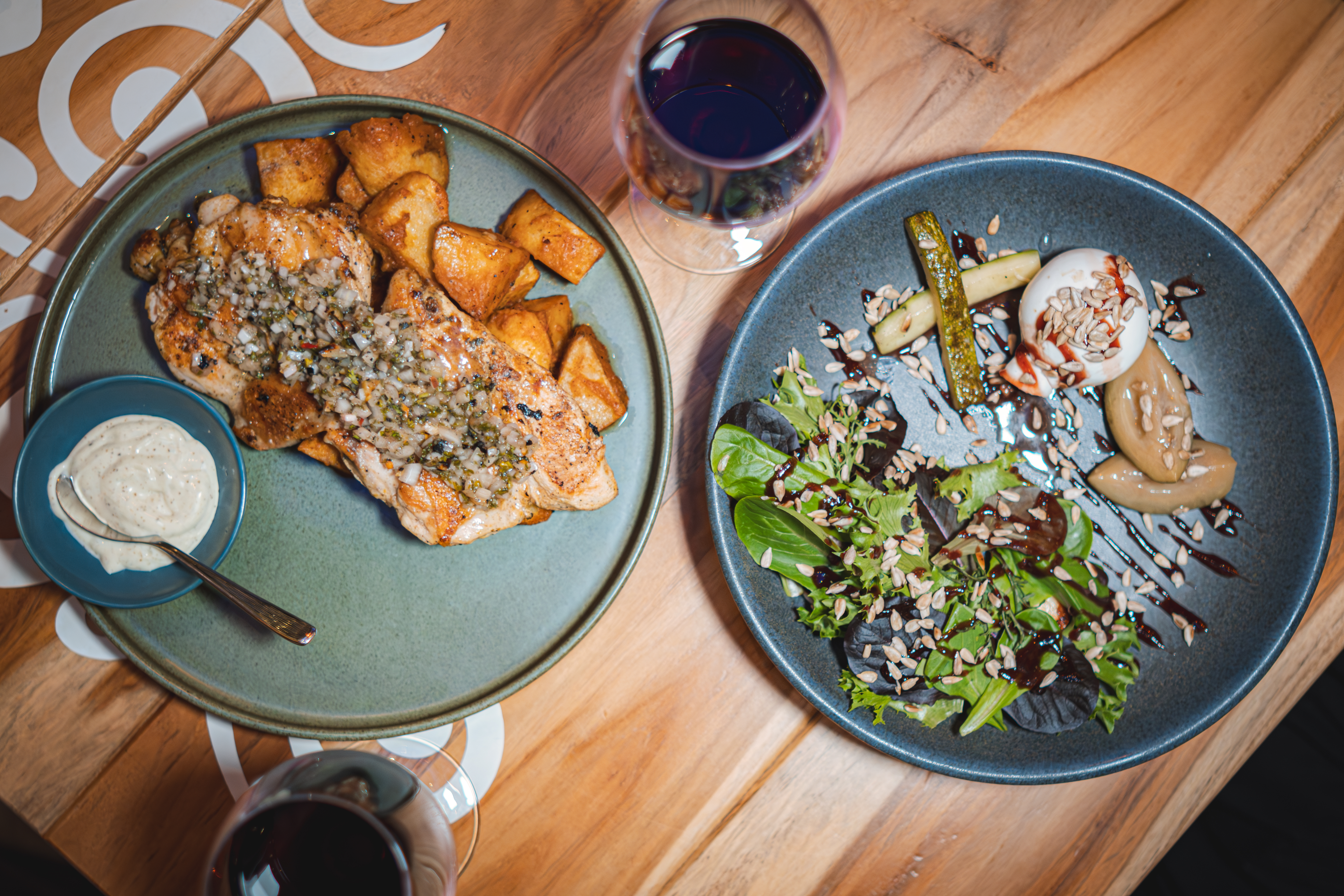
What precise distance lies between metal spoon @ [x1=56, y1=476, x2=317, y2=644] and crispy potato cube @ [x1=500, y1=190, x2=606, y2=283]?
3.73ft

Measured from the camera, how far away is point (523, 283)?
192 centimetres

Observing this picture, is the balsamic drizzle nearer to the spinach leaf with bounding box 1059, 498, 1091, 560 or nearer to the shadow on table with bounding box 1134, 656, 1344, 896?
the spinach leaf with bounding box 1059, 498, 1091, 560

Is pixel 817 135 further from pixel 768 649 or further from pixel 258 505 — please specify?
pixel 258 505

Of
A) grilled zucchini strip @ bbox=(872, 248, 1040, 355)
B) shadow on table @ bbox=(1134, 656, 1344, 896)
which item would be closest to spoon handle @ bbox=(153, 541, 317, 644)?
grilled zucchini strip @ bbox=(872, 248, 1040, 355)

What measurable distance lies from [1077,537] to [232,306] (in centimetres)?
240

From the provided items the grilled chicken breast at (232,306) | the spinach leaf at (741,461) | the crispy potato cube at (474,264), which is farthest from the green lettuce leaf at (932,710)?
Answer: the grilled chicken breast at (232,306)

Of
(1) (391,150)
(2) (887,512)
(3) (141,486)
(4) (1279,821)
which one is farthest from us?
(4) (1279,821)

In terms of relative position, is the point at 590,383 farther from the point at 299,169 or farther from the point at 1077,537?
the point at 1077,537

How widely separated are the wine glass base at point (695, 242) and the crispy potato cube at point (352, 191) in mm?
730

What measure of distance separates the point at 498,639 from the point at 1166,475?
77.3 inches

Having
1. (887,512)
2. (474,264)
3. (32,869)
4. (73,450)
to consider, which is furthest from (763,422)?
(32,869)

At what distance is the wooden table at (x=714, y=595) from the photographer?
6.53 feet

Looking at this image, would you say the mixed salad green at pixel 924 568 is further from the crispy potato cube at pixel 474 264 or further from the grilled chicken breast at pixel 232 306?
the grilled chicken breast at pixel 232 306

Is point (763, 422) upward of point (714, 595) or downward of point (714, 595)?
upward
